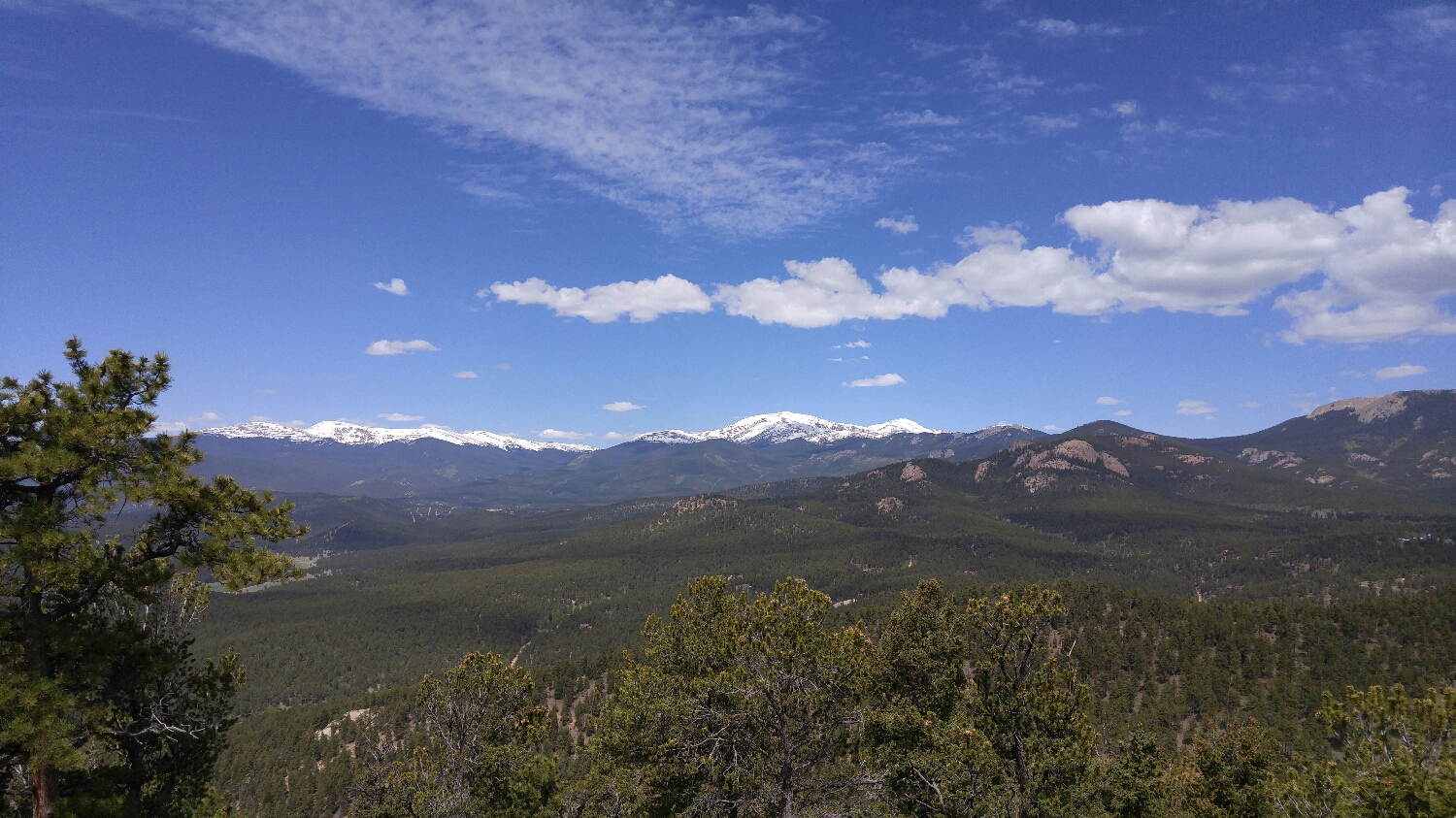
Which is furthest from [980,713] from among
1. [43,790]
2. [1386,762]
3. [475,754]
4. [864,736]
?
[43,790]

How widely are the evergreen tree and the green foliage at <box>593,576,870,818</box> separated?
1227 cm

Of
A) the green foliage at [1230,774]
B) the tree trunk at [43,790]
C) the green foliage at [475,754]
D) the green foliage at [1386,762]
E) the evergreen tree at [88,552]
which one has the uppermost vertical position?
the evergreen tree at [88,552]

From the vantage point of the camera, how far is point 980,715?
21.8 m

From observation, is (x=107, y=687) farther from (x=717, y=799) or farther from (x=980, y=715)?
(x=980, y=715)

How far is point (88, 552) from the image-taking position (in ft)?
40.2

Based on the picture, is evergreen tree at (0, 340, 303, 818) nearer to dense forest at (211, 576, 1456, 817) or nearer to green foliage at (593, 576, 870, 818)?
dense forest at (211, 576, 1456, 817)

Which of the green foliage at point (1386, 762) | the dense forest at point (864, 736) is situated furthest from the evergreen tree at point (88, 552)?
the green foliage at point (1386, 762)

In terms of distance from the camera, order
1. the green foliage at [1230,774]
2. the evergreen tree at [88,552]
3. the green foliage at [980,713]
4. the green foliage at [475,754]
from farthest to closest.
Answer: the green foliage at [1230,774] < the green foliage at [475,754] < the green foliage at [980,713] < the evergreen tree at [88,552]

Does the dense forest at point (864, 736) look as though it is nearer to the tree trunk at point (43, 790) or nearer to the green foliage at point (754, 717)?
the green foliage at point (754, 717)

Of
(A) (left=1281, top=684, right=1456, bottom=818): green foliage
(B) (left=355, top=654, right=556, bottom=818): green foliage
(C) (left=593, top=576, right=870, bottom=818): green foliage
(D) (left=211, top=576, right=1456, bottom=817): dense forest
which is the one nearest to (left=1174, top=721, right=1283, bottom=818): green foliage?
(D) (left=211, top=576, right=1456, bottom=817): dense forest

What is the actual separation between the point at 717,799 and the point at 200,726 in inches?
654

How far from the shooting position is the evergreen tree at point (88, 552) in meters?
11.8

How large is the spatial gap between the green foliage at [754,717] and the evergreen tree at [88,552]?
12.3 m

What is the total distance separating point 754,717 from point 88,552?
17.0 m
